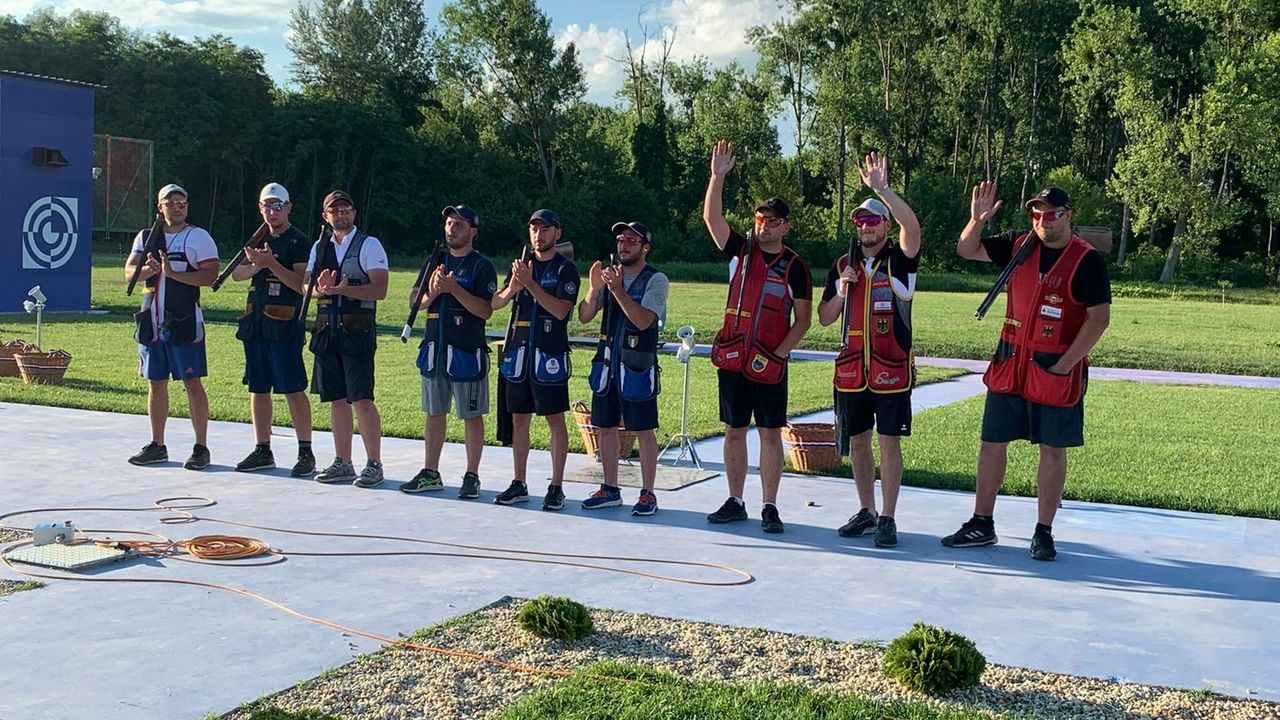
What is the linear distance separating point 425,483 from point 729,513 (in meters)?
2.11

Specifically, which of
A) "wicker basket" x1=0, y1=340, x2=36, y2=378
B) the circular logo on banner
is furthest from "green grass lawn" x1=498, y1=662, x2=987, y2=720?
the circular logo on banner

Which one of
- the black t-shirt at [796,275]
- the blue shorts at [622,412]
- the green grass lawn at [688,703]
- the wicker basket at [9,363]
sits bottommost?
the green grass lawn at [688,703]

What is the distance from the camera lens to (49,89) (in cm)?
2486

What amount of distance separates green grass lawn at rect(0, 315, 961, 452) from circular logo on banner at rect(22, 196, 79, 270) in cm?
294

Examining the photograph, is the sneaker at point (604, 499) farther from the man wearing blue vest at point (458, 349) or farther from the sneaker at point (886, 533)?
the sneaker at point (886, 533)

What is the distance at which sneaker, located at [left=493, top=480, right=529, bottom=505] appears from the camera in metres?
8.19

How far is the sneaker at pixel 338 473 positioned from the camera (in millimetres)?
8844

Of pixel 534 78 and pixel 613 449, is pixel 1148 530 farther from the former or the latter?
pixel 534 78

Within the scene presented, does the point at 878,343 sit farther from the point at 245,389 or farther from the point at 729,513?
the point at 245,389

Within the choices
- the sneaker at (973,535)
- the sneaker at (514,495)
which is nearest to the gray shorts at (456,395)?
the sneaker at (514,495)

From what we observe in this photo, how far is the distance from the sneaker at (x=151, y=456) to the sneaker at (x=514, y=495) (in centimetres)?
278

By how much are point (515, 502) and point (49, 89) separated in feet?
67.9

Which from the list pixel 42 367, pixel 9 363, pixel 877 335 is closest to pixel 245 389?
pixel 42 367

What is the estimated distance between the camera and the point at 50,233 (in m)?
24.5
